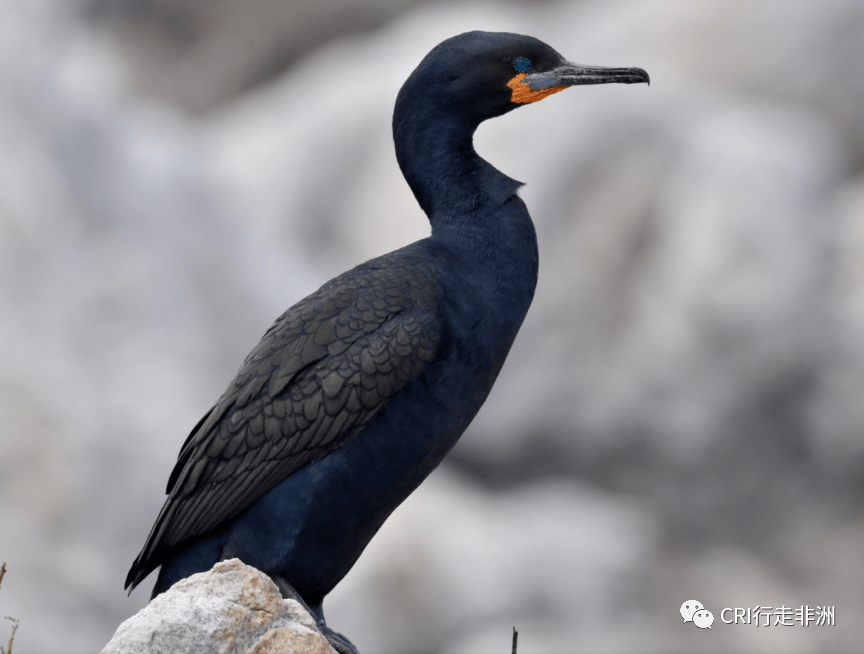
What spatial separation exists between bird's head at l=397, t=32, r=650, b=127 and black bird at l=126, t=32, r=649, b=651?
0.44m

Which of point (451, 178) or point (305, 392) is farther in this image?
point (451, 178)

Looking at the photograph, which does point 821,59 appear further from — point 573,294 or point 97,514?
point 97,514

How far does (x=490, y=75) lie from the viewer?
130 inches

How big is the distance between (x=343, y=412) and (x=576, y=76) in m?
1.37

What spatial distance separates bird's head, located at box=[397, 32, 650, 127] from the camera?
130 inches

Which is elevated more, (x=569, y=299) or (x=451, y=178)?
(x=569, y=299)

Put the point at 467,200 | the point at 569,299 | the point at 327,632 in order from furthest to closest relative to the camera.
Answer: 1. the point at 569,299
2. the point at 467,200
3. the point at 327,632

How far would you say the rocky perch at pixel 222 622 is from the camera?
7.04ft

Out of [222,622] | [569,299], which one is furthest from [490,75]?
[569,299]

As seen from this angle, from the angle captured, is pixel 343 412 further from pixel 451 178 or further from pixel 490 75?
pixel 490 75

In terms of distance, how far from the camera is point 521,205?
3.29 meters

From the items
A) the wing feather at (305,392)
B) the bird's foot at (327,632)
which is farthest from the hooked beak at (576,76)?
the bird's foot at (327,632)

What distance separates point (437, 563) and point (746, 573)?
7.93 feet

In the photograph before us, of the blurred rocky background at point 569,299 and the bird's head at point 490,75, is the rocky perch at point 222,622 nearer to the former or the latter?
the bird's head at point 490,75
